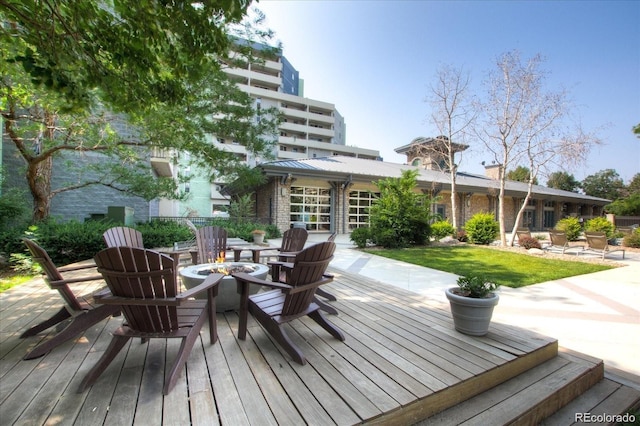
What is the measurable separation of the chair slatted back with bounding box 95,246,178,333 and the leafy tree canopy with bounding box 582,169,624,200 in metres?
58.6

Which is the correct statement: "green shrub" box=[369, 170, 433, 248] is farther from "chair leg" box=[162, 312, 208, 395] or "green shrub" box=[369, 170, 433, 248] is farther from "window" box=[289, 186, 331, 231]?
"chair leg" box=[162, 312, 208, 395]

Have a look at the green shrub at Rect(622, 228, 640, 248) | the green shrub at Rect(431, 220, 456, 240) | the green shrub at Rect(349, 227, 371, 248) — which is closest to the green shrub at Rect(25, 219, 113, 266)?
the green shrub at Rect(349, 227, 371, 248)

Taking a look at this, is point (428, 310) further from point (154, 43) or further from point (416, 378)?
point (154, 43)

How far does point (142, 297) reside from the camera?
1.79 metres

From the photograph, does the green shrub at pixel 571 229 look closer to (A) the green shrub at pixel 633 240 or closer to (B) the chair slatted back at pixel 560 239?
(A) the green shrub at pixel 633 240

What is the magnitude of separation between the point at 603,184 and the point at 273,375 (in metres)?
60.8

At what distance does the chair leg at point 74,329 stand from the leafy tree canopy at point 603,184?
193 feet

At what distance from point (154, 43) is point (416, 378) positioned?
3822 millimetres

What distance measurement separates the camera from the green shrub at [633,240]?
11.9 metres

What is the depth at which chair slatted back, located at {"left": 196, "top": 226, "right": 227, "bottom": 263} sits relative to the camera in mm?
4324

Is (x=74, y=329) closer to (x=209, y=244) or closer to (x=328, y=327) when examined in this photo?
(x=328, y=327)

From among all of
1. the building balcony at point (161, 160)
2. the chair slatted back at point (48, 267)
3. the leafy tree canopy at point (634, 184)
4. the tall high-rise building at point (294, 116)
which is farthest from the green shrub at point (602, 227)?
the tall high-rise building at point (294, 116)

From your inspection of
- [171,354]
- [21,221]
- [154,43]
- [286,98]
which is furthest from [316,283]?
[286,98]

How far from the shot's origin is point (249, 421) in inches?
58.0
